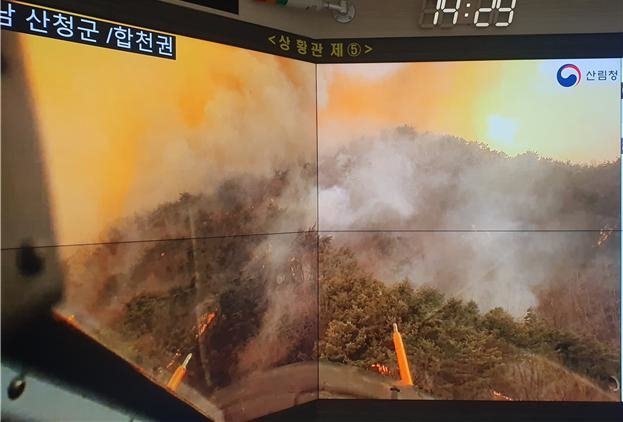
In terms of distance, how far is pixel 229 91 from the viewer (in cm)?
222

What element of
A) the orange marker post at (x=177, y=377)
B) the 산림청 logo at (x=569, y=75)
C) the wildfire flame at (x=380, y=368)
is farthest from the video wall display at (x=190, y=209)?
the 산림청 logo at (x=569, y=75)

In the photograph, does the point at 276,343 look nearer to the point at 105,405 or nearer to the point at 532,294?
the point at 105,405

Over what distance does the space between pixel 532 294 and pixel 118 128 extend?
192cm

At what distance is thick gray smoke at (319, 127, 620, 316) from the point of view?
2418 millimetres

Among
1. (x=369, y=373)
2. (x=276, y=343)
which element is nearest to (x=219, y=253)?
(x=276, y=343)

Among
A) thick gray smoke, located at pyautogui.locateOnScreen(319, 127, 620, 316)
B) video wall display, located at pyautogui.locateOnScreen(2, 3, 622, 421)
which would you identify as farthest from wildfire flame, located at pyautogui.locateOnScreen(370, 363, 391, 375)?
thick gray smoke, located at pyautogui.locateOnScreen(319, 127, 620, 316)

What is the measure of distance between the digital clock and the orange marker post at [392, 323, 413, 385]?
1423mm

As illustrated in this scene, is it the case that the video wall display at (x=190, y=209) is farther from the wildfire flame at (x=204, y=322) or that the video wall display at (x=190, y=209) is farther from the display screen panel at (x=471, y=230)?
the display screen panel at (x=471, y=230)

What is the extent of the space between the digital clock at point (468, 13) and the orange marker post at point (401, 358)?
142 centimetres

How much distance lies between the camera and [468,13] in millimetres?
2410

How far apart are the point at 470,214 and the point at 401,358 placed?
29.1 inches

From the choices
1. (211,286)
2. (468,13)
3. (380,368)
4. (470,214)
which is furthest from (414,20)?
(380,368)

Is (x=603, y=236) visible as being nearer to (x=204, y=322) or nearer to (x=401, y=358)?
(x=401, y=358)

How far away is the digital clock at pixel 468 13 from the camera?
94.3 inches
